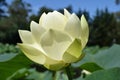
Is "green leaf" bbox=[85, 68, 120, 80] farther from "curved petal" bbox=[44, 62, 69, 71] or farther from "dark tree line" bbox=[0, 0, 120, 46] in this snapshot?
"dark tree line" bbox=[0, 0, 120, 46]

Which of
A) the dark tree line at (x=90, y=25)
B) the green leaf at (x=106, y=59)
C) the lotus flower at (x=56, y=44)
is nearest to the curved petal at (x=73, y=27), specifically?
the lotus flower at (x=56, y=44)

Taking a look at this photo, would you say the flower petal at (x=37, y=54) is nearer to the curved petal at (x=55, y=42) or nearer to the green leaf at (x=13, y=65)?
the curved petal at (x=55, y=42)

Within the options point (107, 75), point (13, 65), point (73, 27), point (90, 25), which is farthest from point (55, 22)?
point (90, 25)

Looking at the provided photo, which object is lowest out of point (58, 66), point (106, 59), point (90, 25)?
point (90, 25)

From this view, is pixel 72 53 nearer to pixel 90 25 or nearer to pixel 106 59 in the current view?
pixel 106 59

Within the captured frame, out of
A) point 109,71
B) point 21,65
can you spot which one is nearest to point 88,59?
point 21,65
